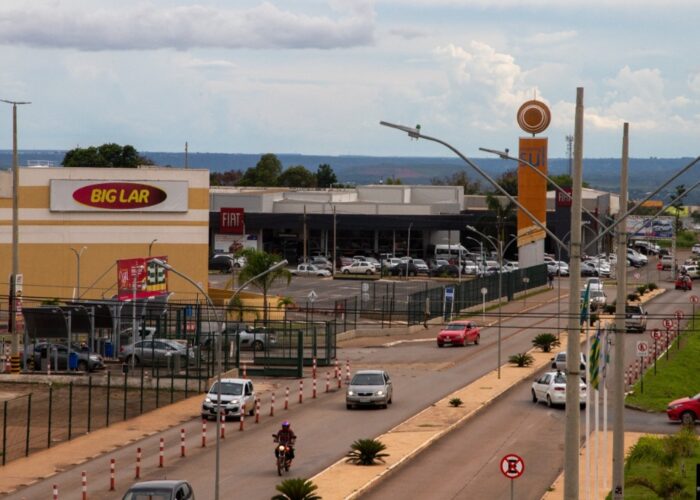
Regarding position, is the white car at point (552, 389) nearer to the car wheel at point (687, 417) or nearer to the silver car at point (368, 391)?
the car wheel at point (687, 417)

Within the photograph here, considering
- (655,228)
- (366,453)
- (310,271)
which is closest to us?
(366,453)

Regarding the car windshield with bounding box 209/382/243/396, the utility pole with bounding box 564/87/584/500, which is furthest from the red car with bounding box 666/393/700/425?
the utility pole with bounding box 564/87/584/500

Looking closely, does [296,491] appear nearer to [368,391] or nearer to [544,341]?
[368,391]

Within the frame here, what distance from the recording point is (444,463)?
3678 centimetres

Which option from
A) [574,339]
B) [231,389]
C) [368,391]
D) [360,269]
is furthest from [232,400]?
[360,269]

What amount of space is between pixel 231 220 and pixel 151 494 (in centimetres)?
9586

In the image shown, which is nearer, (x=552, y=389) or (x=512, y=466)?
(x=512, y=466)

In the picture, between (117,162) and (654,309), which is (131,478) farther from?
(117,162)

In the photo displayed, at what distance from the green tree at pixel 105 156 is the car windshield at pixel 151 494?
465ft

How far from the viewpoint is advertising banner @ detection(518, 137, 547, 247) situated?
101 meters

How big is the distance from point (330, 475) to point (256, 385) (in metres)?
20.7

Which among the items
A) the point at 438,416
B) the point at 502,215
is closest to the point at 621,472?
the point at 438,416

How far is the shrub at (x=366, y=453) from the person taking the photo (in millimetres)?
35781

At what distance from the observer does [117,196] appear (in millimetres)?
92000
